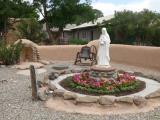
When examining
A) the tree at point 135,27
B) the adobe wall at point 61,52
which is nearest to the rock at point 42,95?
the adobe wall at point 61,52

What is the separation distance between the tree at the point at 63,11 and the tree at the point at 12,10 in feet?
3.98

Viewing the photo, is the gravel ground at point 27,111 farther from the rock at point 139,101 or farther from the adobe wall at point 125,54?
the adobe wall at point 125,54

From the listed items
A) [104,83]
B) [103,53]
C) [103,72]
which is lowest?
[104,83]

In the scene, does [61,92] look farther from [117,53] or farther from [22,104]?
[117,53]

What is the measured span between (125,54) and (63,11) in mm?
12727

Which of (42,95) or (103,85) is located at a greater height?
(103,85)

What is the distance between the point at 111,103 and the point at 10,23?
2136cm

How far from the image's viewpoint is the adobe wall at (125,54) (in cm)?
1507

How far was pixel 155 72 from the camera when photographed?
47.0 ft

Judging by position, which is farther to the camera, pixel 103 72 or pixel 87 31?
pixel 87 31

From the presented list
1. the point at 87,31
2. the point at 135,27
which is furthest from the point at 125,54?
the point at 87,31

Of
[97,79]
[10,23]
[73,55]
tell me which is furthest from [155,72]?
[10,23]

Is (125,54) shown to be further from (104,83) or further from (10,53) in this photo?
(104,83)

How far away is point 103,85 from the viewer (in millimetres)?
9617
